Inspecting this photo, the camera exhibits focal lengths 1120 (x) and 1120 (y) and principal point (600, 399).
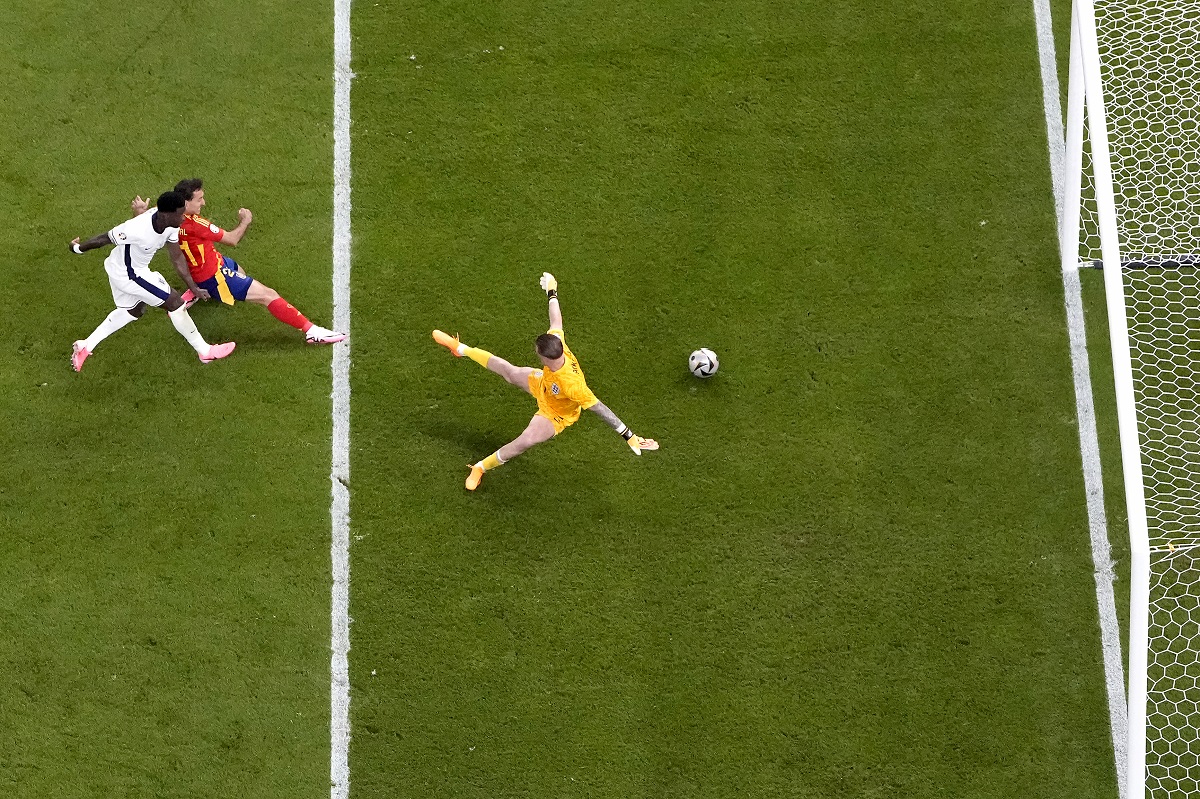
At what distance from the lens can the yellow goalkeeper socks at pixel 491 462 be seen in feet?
27.8

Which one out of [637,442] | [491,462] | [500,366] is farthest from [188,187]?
[637,442]

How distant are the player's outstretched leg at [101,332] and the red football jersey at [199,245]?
61 cm

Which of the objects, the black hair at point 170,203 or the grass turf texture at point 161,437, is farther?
the grass turf texture at point 161,437

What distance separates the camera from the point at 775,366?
9039 millimetres

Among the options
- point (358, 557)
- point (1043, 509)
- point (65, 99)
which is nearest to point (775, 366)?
point (1043, 509)

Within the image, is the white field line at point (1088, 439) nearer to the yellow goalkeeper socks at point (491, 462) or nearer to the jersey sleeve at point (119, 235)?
the yellow goalkeeper socks at point (491, 462)

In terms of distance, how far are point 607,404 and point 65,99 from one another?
547cm

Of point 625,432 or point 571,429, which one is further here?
point 571,429

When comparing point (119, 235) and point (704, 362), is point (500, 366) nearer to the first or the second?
point (704, 362)

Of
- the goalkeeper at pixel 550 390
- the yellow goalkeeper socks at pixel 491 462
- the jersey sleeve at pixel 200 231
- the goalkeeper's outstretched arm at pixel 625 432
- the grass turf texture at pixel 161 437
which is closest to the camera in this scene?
the goalkeeper at pixel 550 390

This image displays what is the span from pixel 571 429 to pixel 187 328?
3.07 metres

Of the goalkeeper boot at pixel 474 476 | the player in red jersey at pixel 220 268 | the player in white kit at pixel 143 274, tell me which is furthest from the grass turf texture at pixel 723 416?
the player in white kit at pixel 143 274

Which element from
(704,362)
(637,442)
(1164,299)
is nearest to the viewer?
(637,442)

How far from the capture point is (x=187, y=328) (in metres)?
8.62
